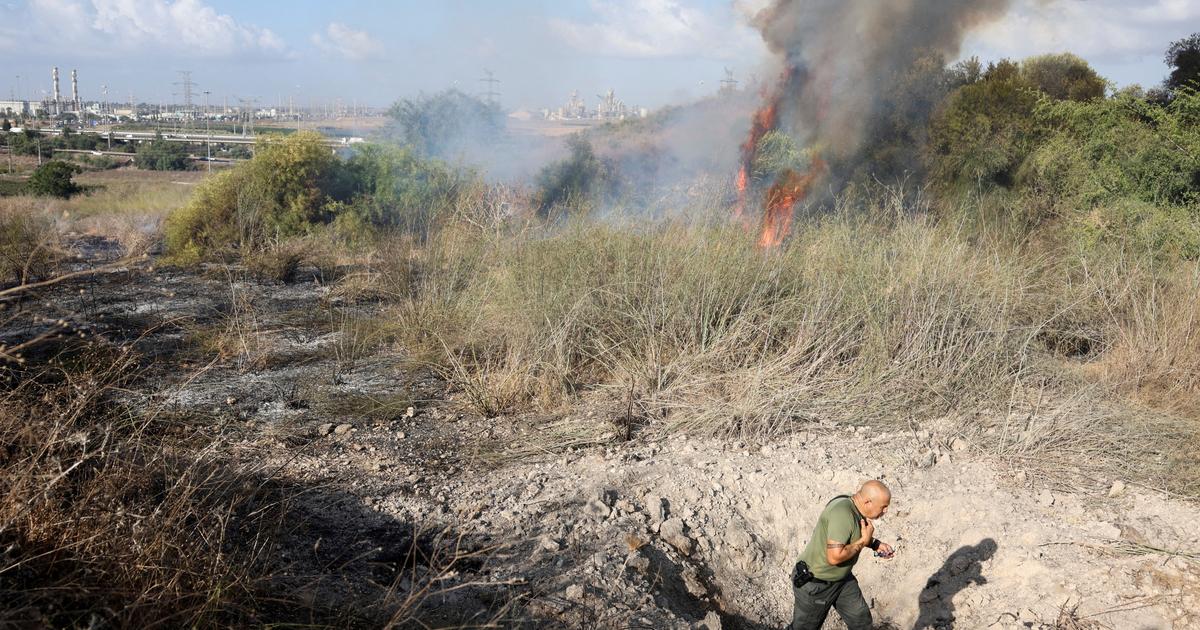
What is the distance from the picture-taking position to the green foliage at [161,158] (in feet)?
115

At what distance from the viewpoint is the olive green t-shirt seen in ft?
11.8

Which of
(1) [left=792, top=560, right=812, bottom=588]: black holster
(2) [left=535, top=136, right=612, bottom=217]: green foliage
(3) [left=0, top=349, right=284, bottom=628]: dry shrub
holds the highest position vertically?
(2) [left=535, top=136, right=612, bottom=217]: green foliage

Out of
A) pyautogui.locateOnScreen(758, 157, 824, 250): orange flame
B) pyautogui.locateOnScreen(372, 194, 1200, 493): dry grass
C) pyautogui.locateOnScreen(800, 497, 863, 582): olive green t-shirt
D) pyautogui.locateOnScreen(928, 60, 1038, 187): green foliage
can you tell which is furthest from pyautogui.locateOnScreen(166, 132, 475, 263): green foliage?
pyautogui.locateOnScreen(800, 497, 863, 582): olive green t-shirt

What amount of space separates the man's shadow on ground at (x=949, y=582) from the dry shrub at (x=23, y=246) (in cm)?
885

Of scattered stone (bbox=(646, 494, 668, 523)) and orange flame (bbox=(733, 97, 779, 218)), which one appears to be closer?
scattered stone (bbox=(646, 494, 668, 523))

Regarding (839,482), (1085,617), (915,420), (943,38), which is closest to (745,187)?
(943,38)

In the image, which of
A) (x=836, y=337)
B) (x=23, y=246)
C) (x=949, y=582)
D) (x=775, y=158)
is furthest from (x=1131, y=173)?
(x=23, y=246)

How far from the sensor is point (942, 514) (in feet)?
15.3

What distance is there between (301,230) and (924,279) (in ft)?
35.9

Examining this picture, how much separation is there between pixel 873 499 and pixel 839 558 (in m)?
0.31

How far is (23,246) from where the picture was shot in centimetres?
1045

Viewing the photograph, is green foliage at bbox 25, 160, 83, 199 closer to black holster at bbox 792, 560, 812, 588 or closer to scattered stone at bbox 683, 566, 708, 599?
scattered stone at bbox 683, 566, 708, 599

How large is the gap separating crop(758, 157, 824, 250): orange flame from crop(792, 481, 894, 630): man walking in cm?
388

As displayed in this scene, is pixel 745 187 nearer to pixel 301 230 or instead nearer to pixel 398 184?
pixel 398 184
